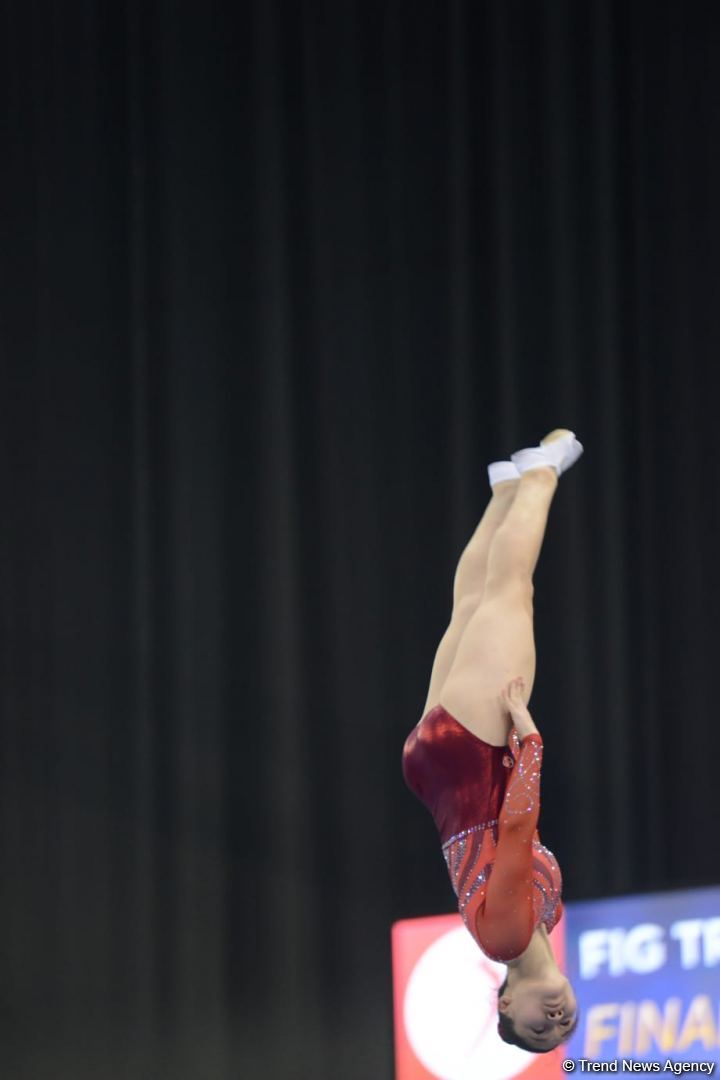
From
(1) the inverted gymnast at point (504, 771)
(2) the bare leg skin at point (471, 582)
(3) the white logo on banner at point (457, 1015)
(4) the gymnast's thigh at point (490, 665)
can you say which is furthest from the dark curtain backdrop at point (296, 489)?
(4) the gymnast's thigh at point (490, 665)

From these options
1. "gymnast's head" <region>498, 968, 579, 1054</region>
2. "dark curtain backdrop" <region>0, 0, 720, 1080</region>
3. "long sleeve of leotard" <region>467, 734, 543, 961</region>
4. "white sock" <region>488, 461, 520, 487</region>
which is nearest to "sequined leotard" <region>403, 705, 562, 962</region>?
"long sleeve of leotard" <region>467, 734, 543, 961</region>

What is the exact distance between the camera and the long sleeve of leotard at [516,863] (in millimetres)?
2865

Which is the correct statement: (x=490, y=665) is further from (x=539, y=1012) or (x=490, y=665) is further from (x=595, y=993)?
(x=595, y=993)

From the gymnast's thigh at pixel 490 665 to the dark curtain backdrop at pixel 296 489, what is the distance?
1116mm

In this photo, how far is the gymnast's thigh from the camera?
3068 mm

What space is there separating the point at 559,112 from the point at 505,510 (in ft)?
6.26

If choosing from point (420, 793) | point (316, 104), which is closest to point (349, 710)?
point (420, 793)

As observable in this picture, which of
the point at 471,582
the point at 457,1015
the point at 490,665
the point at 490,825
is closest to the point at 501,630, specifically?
the point at 490,665

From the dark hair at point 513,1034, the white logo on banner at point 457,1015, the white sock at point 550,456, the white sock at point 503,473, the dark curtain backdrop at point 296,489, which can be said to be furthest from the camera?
the dark curtain backdrop at point 296,489

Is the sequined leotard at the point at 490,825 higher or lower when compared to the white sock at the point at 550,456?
lower

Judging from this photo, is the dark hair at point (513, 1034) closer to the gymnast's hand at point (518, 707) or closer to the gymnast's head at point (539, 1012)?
the gymnast's head at point (539, 1012)

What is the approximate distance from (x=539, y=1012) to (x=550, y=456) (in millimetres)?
1175

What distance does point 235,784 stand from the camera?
4121 mm

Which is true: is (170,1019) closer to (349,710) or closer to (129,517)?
(349,710)
